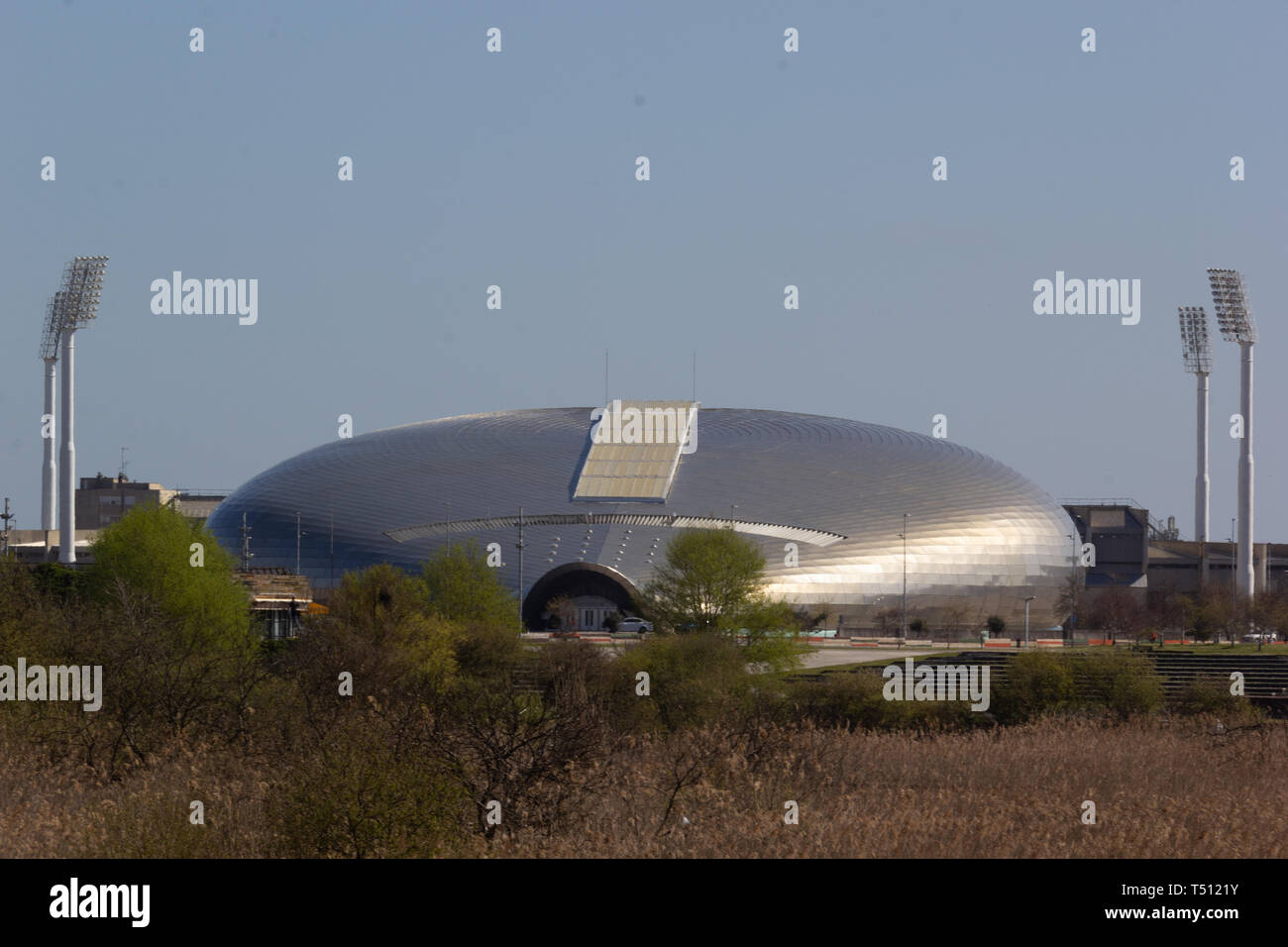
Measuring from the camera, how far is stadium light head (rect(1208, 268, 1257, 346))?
109250 mm

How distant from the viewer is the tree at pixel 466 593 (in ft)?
171

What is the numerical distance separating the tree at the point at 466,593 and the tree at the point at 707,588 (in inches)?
210

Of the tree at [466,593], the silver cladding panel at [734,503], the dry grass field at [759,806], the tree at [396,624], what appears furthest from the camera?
the silver cladding panel at [734,503]

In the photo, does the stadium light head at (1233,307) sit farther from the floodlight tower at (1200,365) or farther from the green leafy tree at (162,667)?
the green leafy tree at (162,667)

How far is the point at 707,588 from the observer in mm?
52812

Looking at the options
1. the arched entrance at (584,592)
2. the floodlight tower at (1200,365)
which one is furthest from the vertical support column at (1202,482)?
the arched entrance at (584,592)

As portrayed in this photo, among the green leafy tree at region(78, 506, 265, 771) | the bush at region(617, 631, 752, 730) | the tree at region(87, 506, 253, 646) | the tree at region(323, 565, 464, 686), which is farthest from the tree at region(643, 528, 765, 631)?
the green leafy tree at region(78, 506, 265, 771)

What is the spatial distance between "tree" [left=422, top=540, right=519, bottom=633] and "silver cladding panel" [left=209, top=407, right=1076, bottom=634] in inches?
811

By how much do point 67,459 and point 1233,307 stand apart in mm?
81453

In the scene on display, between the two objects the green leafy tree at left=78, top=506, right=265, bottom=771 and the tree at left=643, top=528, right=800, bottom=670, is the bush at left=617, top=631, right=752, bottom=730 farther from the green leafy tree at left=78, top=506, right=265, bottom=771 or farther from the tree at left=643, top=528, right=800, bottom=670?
the green leafy tree at left=78, top=506, right=265, bottom=771

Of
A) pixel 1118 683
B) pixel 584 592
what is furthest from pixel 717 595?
pixel 584 592
